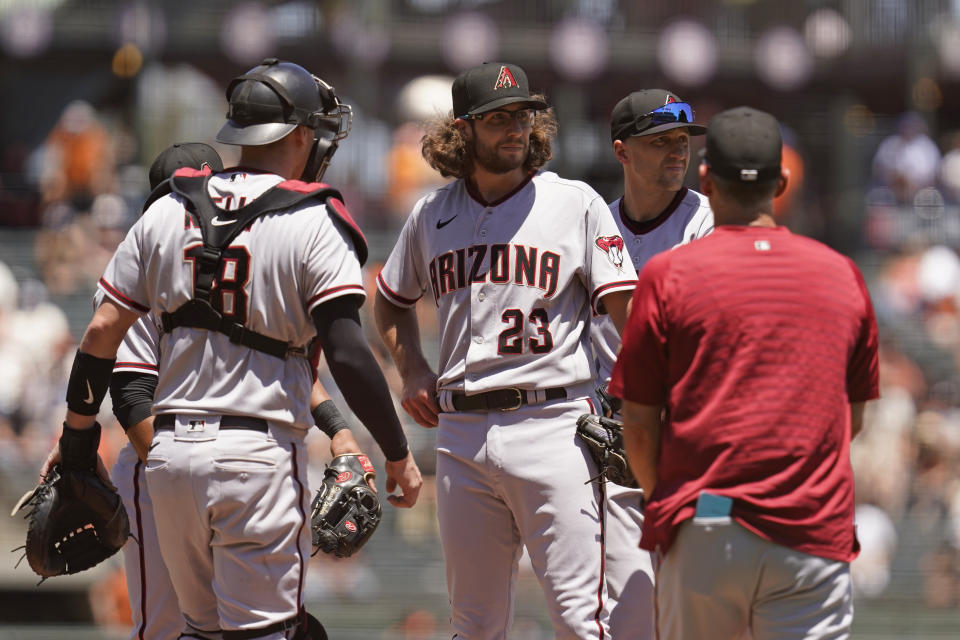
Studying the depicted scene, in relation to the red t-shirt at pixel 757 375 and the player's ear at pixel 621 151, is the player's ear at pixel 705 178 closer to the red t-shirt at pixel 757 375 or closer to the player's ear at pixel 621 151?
the red t-shirt at pixel 757 375

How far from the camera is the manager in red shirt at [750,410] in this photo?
343cm

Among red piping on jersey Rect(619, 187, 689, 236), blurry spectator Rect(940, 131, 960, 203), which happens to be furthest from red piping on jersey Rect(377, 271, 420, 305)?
blurry spectator Rect(940, 131, 960, 203)

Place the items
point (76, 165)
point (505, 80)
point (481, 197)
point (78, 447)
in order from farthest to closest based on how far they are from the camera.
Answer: point (76, 165) → point (481, 197) → point (505, 80) → point (78, 447)

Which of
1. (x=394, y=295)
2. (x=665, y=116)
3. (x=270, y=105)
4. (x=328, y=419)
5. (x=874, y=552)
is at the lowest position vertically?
(x=874, y=552)

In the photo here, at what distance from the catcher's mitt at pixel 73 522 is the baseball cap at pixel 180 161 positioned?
1.31 metres

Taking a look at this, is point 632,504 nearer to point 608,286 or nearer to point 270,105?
point 608,286

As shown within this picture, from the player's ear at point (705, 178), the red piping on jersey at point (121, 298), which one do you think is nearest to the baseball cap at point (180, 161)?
the red piping on jersey at point (121, 298)

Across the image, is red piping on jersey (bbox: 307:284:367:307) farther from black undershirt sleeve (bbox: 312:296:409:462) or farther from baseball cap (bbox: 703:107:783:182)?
baseball cap (bbox: 703:107:783:182)

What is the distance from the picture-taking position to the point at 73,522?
14.7 ft

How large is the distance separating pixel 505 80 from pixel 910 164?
1312cm

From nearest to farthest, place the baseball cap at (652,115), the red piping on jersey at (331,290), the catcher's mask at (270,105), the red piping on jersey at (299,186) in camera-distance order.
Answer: the red piping on jersey at (331,290), the red piping on jersey at (299,186), the catcher's mask at (270,105), the baseball cap at (652,115)

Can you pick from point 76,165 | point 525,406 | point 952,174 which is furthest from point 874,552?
point 76,165

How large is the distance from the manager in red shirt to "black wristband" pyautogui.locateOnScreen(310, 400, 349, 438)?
1561 millimetres

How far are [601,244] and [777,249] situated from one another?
1.24 meters
